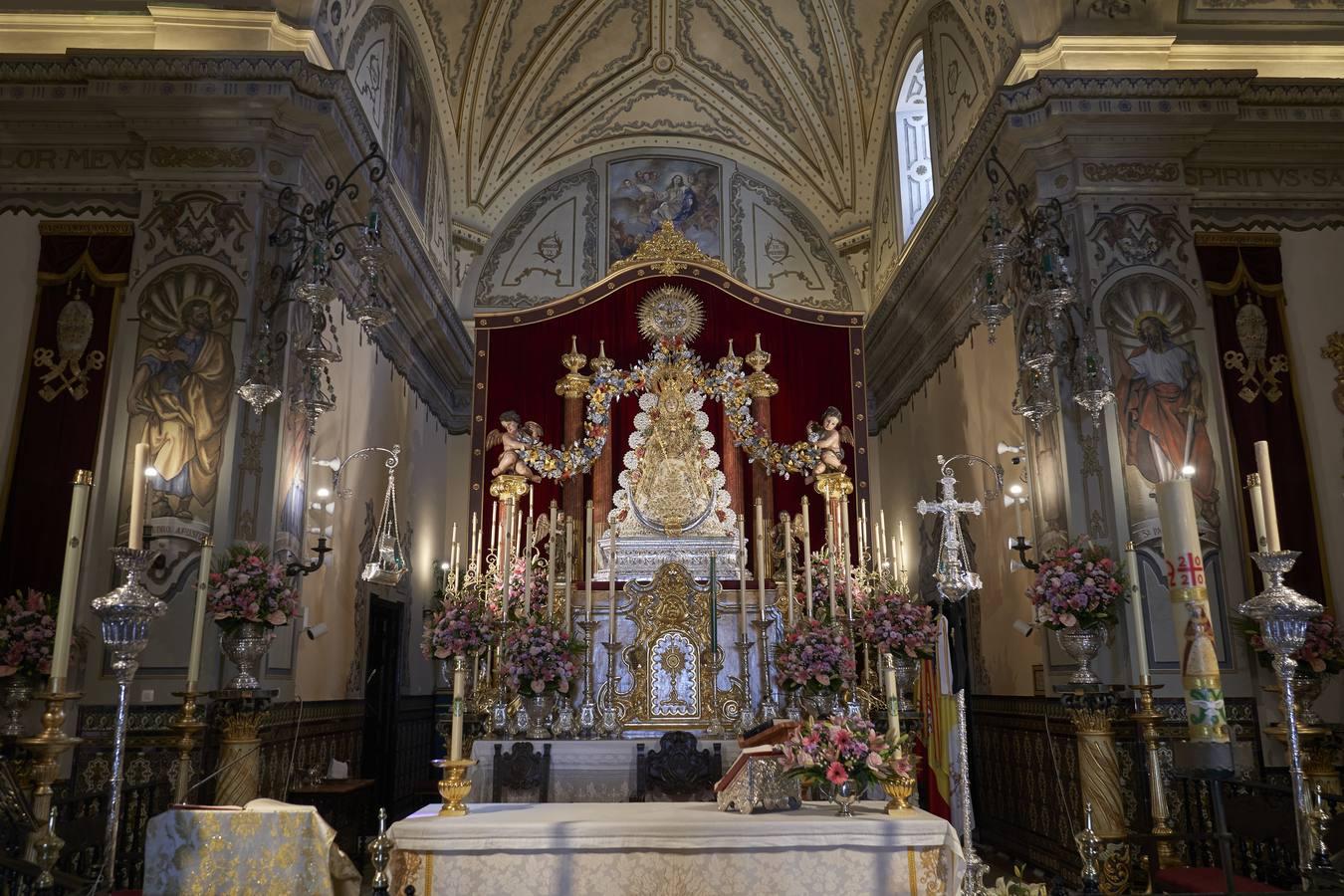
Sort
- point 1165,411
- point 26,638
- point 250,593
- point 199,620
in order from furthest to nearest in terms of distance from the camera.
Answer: point 1165,411, point 26,638, point 250,593, point 199,620

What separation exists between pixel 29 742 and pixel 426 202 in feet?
34.9

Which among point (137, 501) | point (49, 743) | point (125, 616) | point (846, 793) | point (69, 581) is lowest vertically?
point (846, 793)

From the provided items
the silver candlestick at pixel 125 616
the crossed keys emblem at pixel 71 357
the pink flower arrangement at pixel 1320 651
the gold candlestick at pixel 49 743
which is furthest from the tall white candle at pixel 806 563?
the crossed keys emblem at pixel 71 357

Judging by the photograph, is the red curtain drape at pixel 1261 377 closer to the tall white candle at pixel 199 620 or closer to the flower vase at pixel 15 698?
the tall white candle at pixel 199 620

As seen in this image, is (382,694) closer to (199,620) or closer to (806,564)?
(806,564)

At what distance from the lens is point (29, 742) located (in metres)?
3.94

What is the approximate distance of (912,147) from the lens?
13.5 meters

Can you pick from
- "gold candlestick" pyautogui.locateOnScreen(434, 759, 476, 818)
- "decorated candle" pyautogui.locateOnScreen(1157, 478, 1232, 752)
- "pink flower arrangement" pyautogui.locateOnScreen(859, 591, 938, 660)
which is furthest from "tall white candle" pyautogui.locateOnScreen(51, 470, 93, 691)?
"pink flower arrangement" pyautogui.locateOnScreen(859, 591, 938, 660)

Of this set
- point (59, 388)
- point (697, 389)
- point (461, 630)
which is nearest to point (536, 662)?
point (461, 630)

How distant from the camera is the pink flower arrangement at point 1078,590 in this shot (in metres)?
7.31

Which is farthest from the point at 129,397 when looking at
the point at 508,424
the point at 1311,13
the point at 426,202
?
the point at 1311,13

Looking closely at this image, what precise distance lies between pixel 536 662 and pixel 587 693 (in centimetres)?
82

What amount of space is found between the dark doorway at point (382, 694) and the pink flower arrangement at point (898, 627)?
576 centimetres

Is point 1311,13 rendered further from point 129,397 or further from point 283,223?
point 129,397
